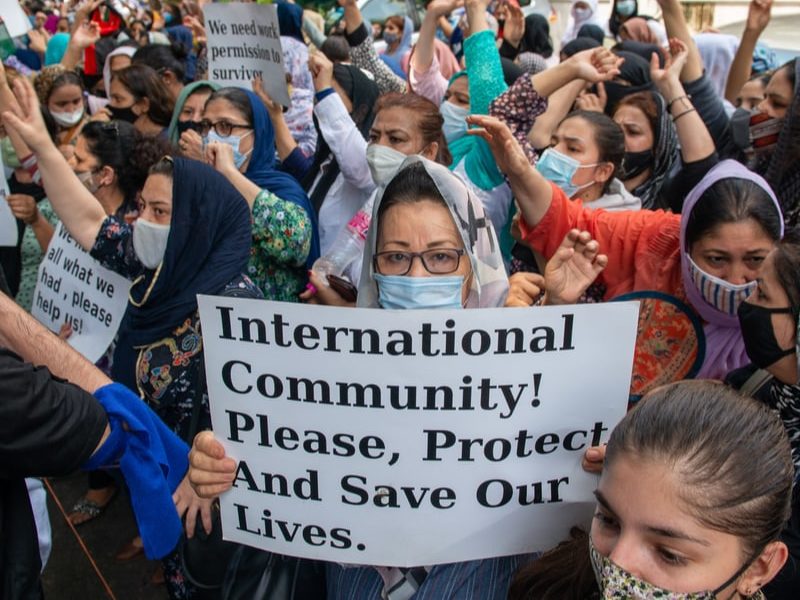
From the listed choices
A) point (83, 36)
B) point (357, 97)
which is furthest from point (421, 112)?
point (83, 36)

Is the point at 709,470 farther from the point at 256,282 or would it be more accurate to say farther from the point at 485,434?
the point at 256,282

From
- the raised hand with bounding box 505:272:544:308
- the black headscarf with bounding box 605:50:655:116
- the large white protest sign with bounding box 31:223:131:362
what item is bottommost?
the large white protest sign with bounding box 31:223:131:362

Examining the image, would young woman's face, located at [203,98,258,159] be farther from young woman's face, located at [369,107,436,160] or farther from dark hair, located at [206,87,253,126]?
young woman's face, located at [369,107,436,160]

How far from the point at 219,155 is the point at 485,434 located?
211cm

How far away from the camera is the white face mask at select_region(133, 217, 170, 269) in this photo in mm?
2545

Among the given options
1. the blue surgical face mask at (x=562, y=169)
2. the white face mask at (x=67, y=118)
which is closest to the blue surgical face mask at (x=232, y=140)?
the blue surgical face mask at (x=562, y=169)

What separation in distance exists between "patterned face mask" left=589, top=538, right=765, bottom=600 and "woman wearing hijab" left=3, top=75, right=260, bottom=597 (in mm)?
1637

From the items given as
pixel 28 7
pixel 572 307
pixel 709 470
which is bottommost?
pixel 28 7

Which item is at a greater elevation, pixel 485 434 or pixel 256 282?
pixel 485 434

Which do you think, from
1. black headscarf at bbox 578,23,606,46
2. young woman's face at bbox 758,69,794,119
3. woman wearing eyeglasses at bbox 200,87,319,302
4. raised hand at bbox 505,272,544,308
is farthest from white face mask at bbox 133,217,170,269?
black headscarf at bbox 578,23,606,46

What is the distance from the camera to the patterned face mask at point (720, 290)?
2004mm

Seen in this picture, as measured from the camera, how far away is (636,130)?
348cm

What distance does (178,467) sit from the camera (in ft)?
5.50

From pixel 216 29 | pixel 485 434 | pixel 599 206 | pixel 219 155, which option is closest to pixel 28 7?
pixel 216 29
